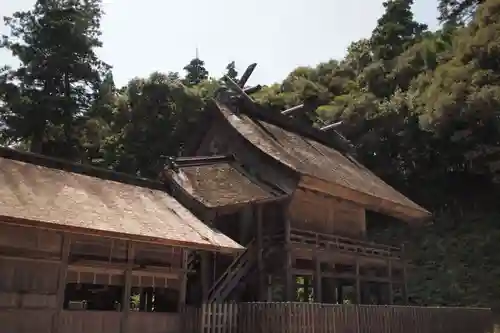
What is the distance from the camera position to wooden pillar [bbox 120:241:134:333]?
11070mm

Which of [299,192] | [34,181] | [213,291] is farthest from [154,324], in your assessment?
[299,192]

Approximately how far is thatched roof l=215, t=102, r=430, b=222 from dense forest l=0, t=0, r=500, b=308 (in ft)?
13.4

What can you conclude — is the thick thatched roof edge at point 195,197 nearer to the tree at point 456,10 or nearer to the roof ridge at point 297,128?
the roof ridge at point 297,128

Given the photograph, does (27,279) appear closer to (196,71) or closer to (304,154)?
(304,154)

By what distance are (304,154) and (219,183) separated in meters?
5.24

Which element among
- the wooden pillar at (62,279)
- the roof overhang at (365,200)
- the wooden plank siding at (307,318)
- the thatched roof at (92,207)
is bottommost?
the wooden plank siding at (307,318)

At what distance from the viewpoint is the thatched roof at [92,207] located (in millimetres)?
9594

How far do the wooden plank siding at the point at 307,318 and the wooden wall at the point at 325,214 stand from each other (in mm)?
3891

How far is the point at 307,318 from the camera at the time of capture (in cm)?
1338

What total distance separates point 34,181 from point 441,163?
89.1 feet

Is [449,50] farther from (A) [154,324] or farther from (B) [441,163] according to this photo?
(A) [154,324]

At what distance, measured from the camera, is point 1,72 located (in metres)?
30.2

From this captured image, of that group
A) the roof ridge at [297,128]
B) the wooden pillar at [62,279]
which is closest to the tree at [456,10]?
the roof ridge at [297,128]

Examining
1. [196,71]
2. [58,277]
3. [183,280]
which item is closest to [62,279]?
[58,277]
